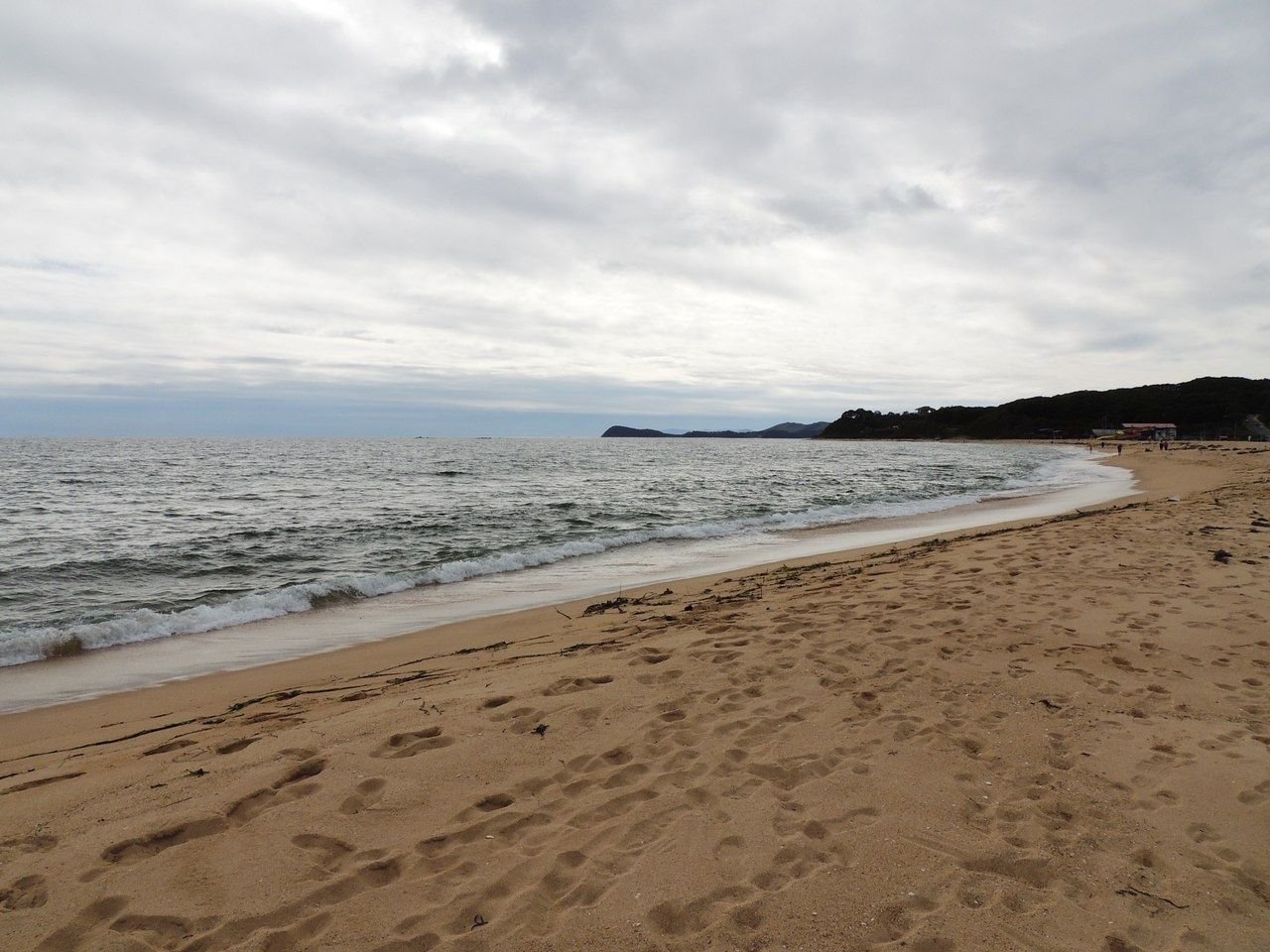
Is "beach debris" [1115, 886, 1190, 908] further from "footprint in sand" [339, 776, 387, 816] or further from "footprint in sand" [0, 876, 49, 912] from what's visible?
"footprint in sand" [0, 876, 49, 912]

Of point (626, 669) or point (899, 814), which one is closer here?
point (899, 814)

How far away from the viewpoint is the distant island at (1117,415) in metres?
106

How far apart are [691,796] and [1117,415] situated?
16257cm

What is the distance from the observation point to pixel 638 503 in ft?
80.2

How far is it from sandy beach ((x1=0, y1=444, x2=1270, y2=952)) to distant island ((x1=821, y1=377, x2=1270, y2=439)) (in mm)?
118653

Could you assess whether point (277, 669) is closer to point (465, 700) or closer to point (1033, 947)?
point (465, 700)

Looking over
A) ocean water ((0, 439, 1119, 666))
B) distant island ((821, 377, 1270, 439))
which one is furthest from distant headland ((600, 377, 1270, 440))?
ocean water ((0, 439, 1119, 666))

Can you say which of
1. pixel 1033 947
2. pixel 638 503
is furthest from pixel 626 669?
pixel 638 503

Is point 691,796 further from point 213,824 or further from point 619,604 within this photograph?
point 619,604

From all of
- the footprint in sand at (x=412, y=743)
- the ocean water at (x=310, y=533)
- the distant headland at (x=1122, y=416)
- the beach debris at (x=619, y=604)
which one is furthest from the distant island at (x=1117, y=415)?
the footprint in sand at (x=412, y=743)

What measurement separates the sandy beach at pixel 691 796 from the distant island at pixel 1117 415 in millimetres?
118653

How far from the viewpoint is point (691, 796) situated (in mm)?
3688

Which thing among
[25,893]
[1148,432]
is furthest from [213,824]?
[1148,432]

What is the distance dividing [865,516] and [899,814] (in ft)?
59.7
